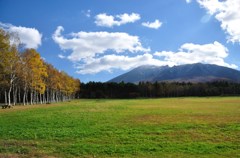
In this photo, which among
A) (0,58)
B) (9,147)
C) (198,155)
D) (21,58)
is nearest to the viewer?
(198,155)

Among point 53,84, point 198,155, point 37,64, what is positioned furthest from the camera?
point 53,84

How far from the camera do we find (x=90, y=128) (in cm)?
2928

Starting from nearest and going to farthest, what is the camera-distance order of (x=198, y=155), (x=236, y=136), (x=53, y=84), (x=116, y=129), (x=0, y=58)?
1. (x=198, y=155)
2. (x=236, y=136)
3. (x=116, y=129)
4. (x=0, y=58)
5. (x=53, y=84)

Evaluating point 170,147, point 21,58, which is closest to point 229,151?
point 170,147

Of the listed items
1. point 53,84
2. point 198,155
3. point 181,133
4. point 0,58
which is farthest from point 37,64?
point 198,155

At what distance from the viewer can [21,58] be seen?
76000mm

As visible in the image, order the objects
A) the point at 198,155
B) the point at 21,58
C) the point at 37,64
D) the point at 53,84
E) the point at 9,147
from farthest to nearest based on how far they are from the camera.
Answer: the point at 53,84
the point at 37,64
the point at 21,58
the point at 9,147
the point at 198,155

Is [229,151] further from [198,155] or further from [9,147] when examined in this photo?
[9,147]

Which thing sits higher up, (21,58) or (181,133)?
(21,58)

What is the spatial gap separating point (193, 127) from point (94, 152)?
13.8 m

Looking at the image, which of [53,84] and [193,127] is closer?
[193,127]

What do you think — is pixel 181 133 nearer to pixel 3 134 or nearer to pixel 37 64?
pixel 3 134

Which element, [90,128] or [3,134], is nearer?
[3,134]

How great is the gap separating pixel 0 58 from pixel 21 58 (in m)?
12.6
